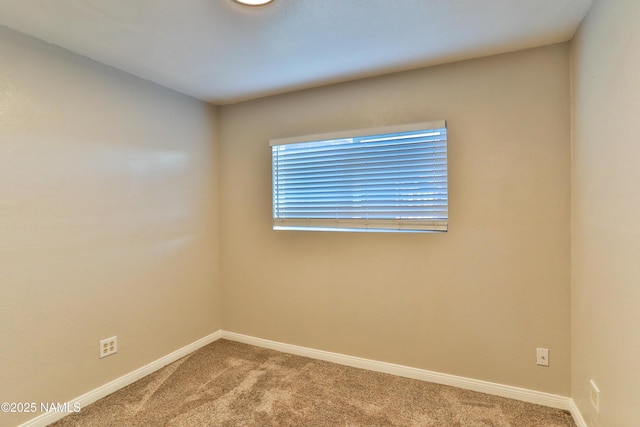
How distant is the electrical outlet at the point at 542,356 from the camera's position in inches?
80.1

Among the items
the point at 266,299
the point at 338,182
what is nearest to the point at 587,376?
the point at 338,182

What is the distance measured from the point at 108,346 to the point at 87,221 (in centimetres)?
88

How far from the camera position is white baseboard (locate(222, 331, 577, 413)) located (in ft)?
6.68

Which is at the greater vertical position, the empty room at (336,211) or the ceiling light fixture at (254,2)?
the ceiling light fixture at (254,2)

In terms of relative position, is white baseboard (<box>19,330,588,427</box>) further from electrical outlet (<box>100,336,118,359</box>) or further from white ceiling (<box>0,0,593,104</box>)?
white ceiling (<box>0,0,593,104</box>)

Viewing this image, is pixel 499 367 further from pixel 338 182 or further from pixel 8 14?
pixel 8 14

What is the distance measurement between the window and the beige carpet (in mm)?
1132

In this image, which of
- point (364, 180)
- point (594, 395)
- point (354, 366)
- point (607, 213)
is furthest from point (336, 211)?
point (594, 395)

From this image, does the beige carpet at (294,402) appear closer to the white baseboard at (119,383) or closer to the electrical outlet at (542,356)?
the white baseboard at (119,383)

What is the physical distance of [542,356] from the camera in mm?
2043

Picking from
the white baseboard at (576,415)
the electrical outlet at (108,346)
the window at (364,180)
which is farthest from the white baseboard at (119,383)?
the white baseboard at (576,415)

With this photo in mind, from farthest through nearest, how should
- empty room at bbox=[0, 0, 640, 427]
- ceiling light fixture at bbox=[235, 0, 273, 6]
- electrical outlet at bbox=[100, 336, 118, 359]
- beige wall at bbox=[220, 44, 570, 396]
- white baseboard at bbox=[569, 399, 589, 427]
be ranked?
electrical outlet at bbox=[100, 336, 118, 359] → beige wall at bbox=[220, 44, 570, 396] → white baseboard at bbox=[569, 399, 589, 427] → empty room at bbox=[0, 0, 640, 427] → ceiling light fixture at bbox=[235, 0, 273, 6]

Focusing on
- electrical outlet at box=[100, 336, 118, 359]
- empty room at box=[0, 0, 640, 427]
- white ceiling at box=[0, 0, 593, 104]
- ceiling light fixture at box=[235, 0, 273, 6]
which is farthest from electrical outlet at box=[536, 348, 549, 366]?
electrical outlet at box=[100, 336, 118, 359]

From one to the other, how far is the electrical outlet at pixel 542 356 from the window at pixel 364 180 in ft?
3.15
